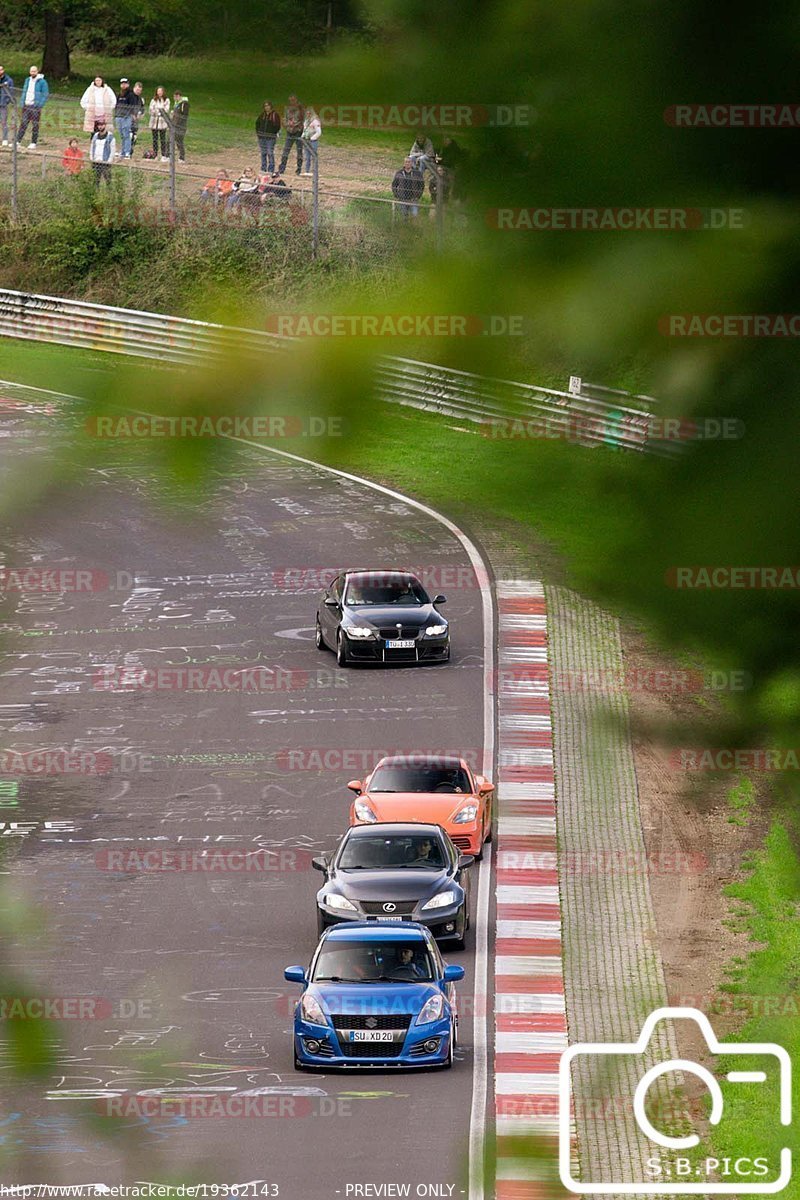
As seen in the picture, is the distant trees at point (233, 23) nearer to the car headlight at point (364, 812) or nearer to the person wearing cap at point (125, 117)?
the person wearing cap at point (125, 117)

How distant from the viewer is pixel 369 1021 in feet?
61.7

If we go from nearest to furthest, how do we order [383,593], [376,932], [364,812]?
[376,932] < [364,812] < [383,593]

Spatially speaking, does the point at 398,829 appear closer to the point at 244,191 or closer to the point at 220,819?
the point at 220,819

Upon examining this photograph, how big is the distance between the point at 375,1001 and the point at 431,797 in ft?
21.4

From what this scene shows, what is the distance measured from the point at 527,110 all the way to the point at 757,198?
7.0 inches

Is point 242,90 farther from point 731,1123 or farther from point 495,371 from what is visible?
point 731,1123

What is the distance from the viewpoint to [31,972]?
5.45ft

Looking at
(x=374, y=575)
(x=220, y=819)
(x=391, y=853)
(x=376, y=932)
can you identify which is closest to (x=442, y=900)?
(x=391, y=853)

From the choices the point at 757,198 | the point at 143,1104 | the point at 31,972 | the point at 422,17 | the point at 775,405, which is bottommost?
the point at 143,1104

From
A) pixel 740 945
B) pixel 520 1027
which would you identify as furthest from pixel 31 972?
pixel 740 945

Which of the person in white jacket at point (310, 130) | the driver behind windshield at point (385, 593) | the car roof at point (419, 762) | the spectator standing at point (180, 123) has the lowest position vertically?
the car roof at point (419, 762)

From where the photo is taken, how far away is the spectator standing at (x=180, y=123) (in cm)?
132

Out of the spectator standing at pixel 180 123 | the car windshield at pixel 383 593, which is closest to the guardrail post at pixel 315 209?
the spectator standing at pixel 180 123

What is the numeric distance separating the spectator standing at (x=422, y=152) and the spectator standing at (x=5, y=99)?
1303mm
